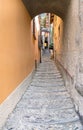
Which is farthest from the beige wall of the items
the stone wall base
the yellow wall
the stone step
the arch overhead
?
the yellow wall

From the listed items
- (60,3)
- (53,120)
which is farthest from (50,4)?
(53,120)

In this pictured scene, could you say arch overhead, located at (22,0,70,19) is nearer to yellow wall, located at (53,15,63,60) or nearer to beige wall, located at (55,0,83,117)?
beige wall, located at (55,0,83,117)

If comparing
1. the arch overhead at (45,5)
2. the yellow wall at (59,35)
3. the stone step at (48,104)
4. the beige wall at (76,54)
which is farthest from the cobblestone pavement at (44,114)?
the yellow wall at (59,35)

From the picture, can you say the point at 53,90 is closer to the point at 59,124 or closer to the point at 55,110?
the point at 55,110

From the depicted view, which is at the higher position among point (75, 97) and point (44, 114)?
point (75, 97)

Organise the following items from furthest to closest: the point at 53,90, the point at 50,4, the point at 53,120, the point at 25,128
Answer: the point at 50,4 → the point at 53,90 → the point at 53,120 → the point at 25,128

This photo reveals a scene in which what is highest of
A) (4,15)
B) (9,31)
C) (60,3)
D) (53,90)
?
(60,3)

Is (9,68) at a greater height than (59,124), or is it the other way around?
(9,68)

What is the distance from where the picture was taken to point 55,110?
438 cm

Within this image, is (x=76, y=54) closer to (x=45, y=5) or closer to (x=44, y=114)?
(x=44, y=114)

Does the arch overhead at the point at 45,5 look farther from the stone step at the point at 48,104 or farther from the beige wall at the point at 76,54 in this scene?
the stone step at the point at 48,104

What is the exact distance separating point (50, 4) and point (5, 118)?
4506 mm

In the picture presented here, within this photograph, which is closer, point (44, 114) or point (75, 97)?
point (44, 114)

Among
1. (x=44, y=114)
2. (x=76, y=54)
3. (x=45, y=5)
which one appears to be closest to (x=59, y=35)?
(x=45, y=5)
